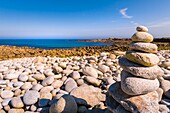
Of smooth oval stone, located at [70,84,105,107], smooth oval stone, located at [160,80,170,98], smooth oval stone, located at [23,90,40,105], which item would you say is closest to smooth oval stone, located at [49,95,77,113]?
smooth oval stone, located at [70,84,105,107]

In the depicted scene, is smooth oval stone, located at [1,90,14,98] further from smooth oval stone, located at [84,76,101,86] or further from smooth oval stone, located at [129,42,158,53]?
smooth oval stone, located at [129,42,158,53]

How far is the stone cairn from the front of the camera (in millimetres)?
3322

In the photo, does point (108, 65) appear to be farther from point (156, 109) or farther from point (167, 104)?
point (156, 109)

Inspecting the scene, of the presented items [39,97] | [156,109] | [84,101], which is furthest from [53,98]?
[156,109]

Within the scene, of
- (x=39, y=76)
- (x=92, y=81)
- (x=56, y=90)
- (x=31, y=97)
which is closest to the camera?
(x=31, y=97)

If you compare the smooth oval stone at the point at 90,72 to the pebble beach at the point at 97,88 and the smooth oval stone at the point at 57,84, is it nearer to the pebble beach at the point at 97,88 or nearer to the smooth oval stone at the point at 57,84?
the pebble beach at the point at 97,88

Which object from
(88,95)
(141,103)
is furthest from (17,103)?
(141,103)

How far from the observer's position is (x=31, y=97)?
5211mm

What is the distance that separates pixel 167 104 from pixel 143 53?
1.65m

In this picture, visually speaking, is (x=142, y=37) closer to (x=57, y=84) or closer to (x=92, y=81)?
(x=92, y=81)

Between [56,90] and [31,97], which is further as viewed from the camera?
[56,90]

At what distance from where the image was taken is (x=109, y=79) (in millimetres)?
6016

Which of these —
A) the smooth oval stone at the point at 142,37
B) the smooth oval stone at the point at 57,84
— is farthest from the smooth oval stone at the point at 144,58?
the smooth oval stone at the point at 57,84

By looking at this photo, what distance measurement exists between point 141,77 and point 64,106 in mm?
1920
